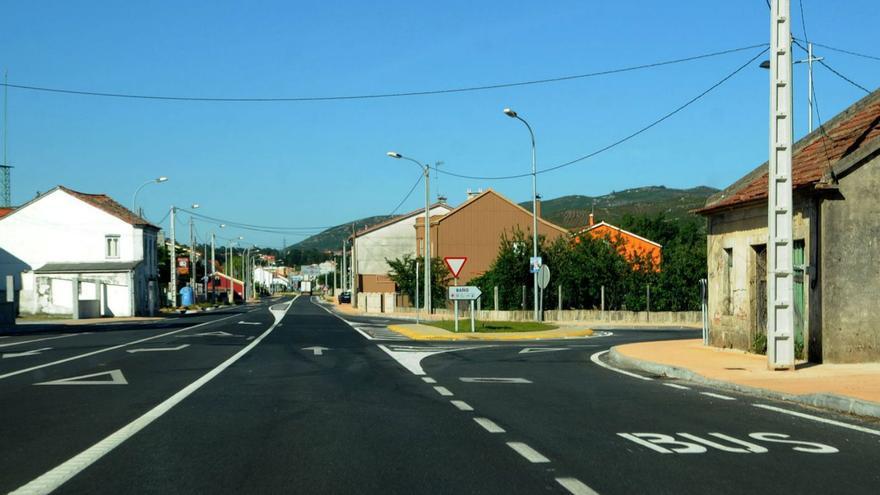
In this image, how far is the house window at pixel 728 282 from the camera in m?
22.0

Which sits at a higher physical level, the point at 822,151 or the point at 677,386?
the point at 822,151

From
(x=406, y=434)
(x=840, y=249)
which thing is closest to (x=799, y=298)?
(x=840, y=249)

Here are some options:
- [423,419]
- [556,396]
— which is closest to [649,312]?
[556,396]

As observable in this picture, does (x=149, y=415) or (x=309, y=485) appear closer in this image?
(x=309, y=485)

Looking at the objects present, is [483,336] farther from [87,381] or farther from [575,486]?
[575,486]

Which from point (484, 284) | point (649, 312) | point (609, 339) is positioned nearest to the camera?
point (609, 339)

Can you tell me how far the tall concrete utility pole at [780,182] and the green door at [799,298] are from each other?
2604 millimetres

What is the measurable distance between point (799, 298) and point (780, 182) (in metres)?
3.58

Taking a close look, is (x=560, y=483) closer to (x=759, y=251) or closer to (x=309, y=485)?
(x=309, y=485)

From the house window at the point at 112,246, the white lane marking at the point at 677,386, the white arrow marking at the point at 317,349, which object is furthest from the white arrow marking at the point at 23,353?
the house window at the point at 112,246

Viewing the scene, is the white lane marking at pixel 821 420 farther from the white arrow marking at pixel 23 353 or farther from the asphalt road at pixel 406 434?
the white arrow marking at pixel 23 353

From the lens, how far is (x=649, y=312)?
47.6 m

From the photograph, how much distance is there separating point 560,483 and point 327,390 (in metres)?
7.16

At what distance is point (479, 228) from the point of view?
8525 cm
